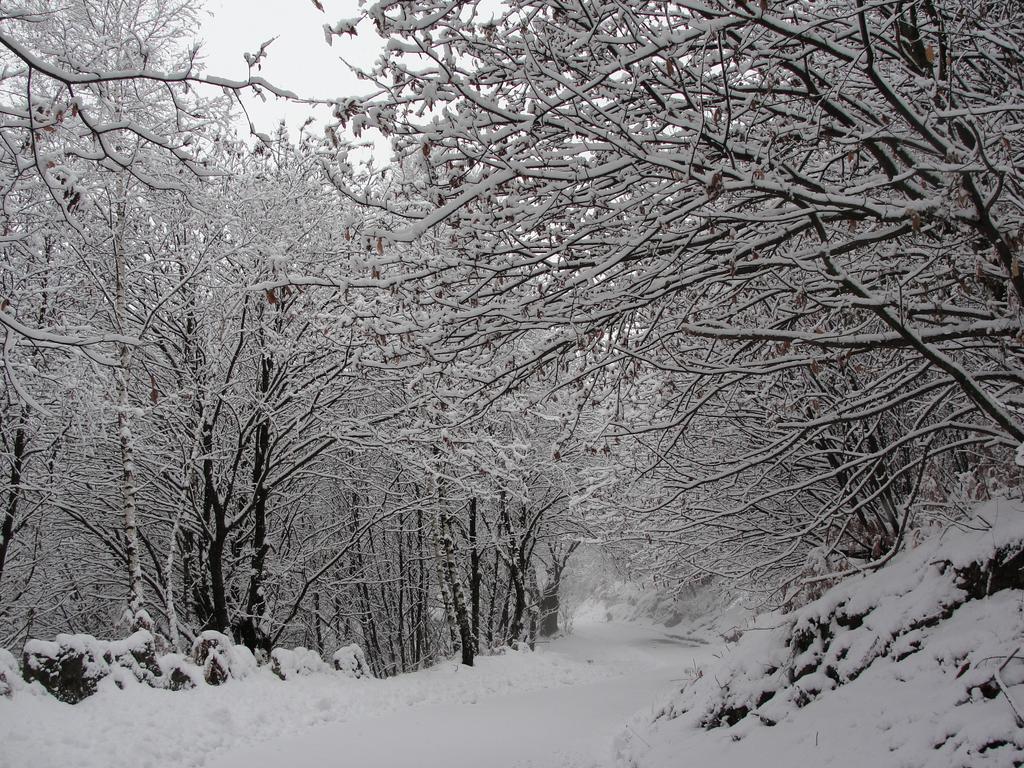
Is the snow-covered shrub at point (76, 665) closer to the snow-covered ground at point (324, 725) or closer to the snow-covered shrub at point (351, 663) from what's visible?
the snow-covered ground at point (324, 725)

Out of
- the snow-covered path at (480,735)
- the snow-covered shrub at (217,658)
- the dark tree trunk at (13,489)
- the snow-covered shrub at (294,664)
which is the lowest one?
the snow-covered path at (480,735)

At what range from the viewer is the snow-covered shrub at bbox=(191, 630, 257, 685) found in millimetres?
9016

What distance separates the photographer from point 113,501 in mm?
13016

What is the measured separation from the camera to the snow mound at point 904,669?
358cm

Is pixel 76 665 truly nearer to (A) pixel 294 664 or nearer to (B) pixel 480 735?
(A) pixel 294 664

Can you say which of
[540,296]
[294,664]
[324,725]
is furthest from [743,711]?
[294,664]

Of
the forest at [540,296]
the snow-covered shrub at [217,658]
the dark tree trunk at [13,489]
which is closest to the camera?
the forest at [540,296]

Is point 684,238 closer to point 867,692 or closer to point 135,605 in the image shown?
point 867,692

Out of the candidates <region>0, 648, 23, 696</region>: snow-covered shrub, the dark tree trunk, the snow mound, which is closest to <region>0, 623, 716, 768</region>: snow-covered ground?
<region>0, 648, 23, 696</region>: snow-covered shrub

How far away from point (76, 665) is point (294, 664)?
4.41 m

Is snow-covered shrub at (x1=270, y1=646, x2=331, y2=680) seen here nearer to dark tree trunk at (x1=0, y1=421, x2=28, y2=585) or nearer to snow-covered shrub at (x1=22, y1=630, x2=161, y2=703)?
snow-covered shrub at (x1=22, y1=630, x2=161, y2=703)

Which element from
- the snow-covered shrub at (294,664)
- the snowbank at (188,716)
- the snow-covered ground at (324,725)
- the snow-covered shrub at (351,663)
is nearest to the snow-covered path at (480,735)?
the snow-covered ground at (324,725)

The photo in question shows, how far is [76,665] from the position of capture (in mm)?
7113

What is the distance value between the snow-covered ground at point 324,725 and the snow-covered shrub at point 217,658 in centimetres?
19
